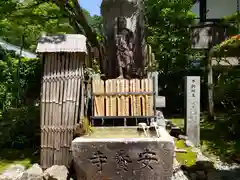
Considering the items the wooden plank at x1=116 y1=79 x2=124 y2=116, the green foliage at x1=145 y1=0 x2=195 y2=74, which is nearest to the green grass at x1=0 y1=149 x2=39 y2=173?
the wooden plank at x1=116 y1=79 x2=124 y2=116

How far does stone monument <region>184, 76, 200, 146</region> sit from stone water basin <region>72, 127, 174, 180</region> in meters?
5.36

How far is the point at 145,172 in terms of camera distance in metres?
5.16

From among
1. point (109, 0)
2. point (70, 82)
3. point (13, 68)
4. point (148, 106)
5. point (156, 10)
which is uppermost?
point (156, 10)

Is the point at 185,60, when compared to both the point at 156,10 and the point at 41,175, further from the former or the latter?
the point at 41,175

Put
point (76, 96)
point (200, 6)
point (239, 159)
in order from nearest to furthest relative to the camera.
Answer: point (76, 96)
point (239, 159)
point (200, 6)

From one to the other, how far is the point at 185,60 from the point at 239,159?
8666 millimetres

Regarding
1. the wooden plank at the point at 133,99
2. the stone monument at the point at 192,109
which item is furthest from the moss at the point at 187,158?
the wooden plank at the point at 133,99

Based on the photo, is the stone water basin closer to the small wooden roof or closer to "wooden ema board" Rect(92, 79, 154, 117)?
"wooden ema board" Rect(92, 79, 154, 117)

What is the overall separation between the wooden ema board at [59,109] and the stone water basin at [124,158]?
1.60 metres

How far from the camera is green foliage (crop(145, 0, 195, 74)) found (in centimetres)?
1627

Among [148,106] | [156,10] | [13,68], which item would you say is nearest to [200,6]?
[156,10]

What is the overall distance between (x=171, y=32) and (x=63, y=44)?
10.3 m

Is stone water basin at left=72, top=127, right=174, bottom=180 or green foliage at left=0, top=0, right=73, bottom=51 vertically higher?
green foliage at left=0, top=0, right=73, bottom=51

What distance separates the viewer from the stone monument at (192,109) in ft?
34.0
